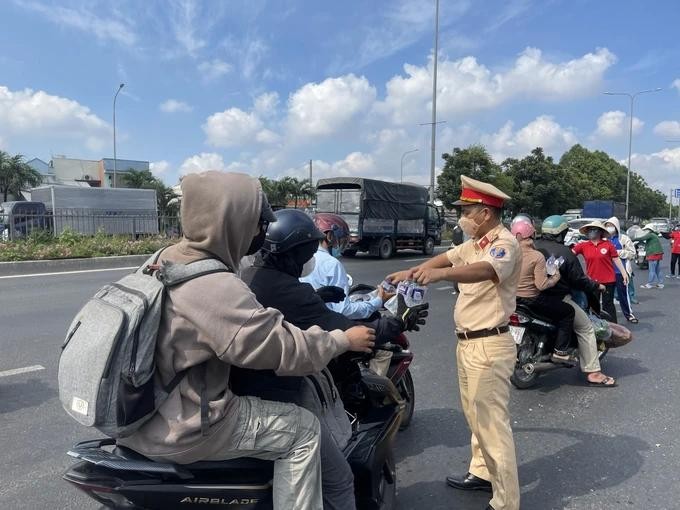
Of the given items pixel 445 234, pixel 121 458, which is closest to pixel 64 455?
pixel 121 458

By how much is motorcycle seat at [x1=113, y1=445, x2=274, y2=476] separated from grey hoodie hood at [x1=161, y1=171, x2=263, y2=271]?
26.5 inches

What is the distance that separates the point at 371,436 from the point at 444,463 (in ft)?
4.35

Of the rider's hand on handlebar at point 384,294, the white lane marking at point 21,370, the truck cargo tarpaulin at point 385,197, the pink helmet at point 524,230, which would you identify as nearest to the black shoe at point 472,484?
the rider's hand on handlebar at point 384,294

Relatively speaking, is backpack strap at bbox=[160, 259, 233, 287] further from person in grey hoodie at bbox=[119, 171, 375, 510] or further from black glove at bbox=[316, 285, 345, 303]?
black glove at bbox=[316, 285, 345, 303]

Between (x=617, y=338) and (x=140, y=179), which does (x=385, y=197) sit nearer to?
(x=617, y=338)

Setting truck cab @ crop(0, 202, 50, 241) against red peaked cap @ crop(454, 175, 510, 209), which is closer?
red peaked cap @ crop(454, 175, 510, 209)

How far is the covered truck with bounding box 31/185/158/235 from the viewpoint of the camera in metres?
17.5

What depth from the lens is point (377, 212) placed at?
64.6ft

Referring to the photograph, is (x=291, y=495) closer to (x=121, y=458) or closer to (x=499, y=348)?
(x=121, y=458)

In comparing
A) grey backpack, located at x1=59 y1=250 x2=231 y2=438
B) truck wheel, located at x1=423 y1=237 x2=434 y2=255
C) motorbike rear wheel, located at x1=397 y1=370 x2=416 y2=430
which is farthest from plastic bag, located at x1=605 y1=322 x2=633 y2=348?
truck wheel, located at x1=423 y1=237 x2=434 y2=255

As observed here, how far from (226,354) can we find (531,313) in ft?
13.6

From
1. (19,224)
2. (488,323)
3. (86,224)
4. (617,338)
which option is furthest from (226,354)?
(86,224)

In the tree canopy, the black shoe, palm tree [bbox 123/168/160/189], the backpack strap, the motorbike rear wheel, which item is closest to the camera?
the backpack strap

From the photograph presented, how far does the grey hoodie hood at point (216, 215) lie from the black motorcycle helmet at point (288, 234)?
0.49m
